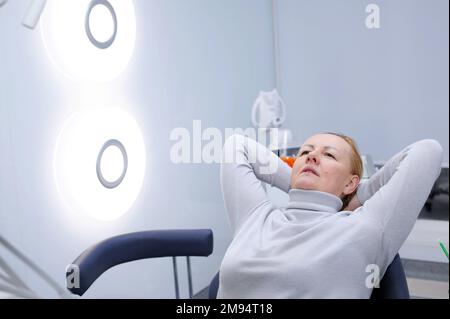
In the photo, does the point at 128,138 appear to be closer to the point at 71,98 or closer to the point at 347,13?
the point at 71,98

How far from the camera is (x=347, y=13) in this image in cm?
252

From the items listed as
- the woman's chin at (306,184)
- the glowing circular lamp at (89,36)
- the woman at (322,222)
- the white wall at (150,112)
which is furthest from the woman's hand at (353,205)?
the glowing circular lamp at (89,36)

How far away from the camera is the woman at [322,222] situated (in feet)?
2.85

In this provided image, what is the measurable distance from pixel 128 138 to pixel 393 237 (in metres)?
1.07

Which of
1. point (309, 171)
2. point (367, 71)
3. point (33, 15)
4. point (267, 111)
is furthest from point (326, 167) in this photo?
point (367, 71)

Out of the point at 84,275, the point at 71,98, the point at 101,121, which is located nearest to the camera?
the point at 84,275

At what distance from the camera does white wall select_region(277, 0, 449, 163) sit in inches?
94.9

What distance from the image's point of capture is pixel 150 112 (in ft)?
5.92

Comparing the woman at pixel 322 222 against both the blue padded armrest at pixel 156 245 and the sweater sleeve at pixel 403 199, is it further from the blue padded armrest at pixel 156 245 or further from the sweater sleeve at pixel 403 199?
the blue padded armrest at pixel 156 245

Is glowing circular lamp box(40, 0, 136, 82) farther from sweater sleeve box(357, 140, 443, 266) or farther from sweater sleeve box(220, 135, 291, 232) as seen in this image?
sweater sleeve box(357, 140, 443, 266)

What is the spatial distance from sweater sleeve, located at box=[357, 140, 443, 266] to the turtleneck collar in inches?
3.6

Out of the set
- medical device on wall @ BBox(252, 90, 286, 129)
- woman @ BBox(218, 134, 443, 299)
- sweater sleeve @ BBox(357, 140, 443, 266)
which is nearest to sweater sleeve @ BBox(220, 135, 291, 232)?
woman @ BBox(218, 134, 443, 299)

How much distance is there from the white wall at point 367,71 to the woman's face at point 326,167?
1576mm
